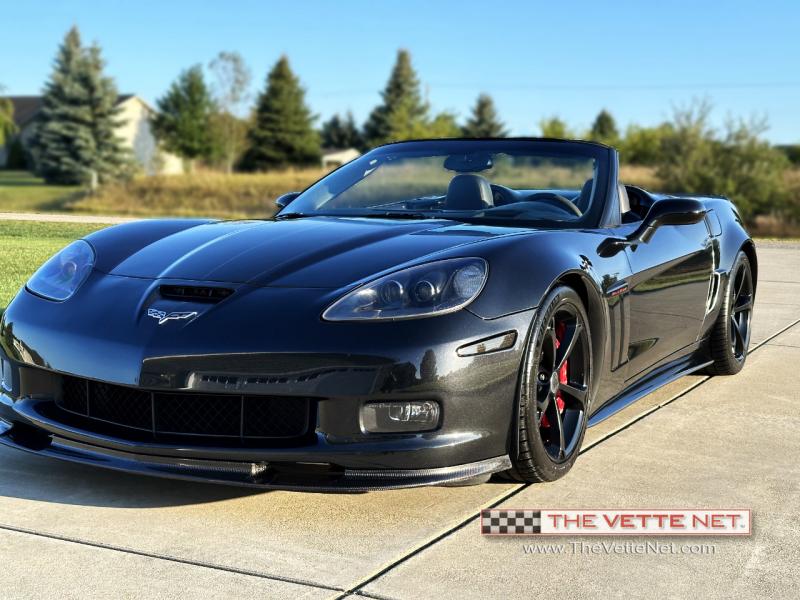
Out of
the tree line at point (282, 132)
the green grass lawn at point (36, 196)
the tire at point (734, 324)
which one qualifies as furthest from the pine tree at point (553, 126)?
the tire at point (734, 324)

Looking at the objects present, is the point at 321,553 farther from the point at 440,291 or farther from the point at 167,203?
the point at 167,203

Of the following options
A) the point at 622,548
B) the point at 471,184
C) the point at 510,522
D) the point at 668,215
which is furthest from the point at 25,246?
the point at 622,548

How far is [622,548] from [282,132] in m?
69.2

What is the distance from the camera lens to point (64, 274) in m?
3.68

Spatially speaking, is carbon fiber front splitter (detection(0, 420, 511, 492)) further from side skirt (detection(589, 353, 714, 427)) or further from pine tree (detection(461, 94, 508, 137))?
pine tree (detection(461, 94, 508, 137))

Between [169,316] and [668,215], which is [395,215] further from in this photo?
[169,316]

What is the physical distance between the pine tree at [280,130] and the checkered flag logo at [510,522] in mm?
67924

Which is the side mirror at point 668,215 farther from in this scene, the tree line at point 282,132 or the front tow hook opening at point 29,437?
the tree line at point 282,132

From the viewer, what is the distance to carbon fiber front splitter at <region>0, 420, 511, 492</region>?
2.97 m

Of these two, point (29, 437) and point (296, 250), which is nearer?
point (29, 437)

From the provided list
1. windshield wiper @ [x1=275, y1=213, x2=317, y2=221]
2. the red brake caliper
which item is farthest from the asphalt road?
windshield wiper @ [x1=275, y1=213, x2=317, y2=221]

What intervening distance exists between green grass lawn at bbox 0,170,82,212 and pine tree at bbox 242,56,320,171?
15.6 metres

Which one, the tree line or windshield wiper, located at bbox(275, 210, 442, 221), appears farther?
the tree line

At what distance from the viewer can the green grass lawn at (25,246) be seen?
8.11 m
